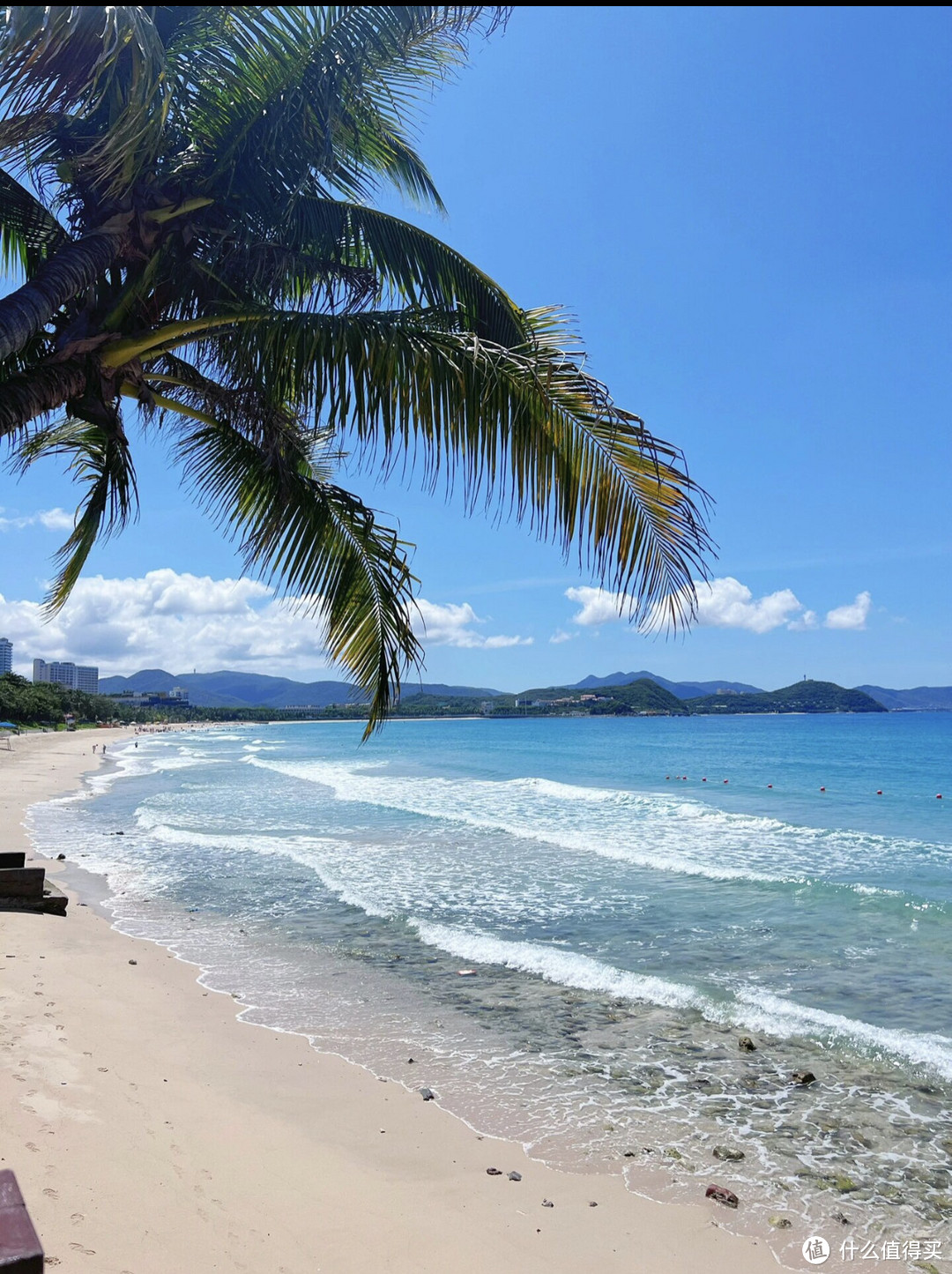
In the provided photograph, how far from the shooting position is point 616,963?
919 cm

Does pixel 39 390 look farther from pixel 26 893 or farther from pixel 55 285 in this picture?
pixel 26 893

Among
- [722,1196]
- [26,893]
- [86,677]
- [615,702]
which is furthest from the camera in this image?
[86,677]

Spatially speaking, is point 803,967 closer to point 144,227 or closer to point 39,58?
point 144,227

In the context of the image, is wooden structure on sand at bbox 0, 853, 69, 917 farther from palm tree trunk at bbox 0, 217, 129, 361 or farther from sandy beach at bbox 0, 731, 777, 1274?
palm tree trunk at bbox 0, 217, 129, 361

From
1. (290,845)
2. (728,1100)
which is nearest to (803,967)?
(728,1100)

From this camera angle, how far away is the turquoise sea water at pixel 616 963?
532 centimetres

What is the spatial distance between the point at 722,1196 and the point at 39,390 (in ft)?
17.0

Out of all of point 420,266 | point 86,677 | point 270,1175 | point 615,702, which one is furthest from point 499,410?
point 86,677

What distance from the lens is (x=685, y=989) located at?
8211mm

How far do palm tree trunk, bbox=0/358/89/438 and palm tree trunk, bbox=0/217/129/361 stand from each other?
0.21 metres

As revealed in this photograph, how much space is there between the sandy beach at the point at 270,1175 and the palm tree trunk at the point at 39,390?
10.8 ft

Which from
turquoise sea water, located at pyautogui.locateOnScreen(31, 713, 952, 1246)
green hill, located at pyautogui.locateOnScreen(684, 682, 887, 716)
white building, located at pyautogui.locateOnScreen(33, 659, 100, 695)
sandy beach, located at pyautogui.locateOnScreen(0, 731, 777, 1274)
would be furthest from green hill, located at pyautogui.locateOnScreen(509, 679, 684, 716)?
sandy beach, located at pyautogui.locateOnScreen(0, 731, 777, 1274)

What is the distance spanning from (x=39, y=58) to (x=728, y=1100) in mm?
6711
